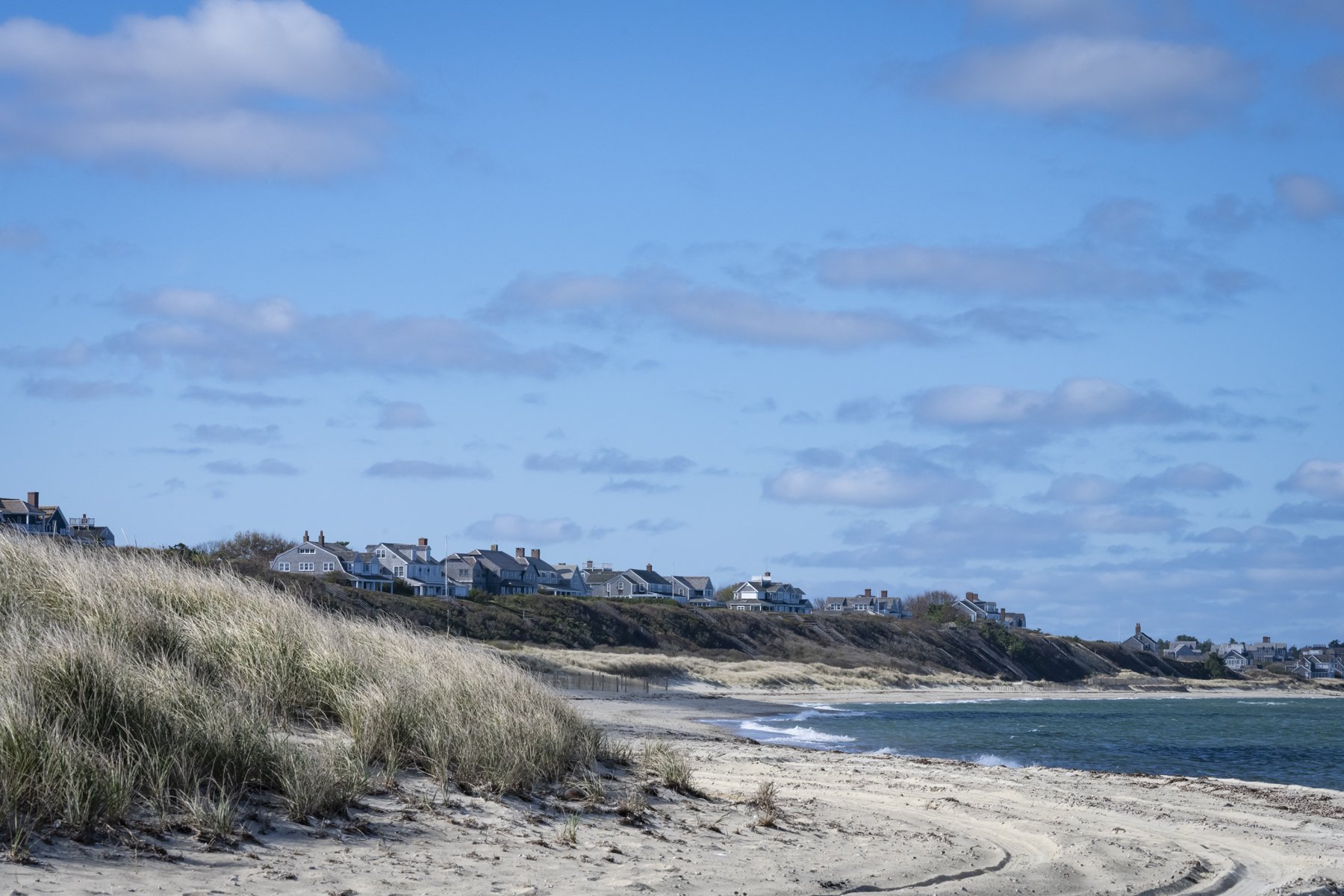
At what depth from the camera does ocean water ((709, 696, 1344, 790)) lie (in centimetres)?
2762

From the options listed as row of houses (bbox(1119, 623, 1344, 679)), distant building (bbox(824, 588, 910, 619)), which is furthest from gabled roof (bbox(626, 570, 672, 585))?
row of houses (bbox(1119, 623, 1344, 679))

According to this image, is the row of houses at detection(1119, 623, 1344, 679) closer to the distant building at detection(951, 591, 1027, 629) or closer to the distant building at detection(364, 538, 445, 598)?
the distant building at detection(951, 591, 1027, 629)

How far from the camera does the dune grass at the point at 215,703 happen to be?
26.9 feet

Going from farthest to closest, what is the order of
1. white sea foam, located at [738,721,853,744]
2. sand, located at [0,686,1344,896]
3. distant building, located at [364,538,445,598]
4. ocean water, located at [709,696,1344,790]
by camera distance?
distant building, located at [364,538,445,598]
white sea foam, located at [738,721,853,744]
ocean water, located at [709,696,1344,790]
sand, located at [0,686,1344,896]

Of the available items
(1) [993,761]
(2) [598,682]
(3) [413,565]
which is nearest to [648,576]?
(3) [413,565]

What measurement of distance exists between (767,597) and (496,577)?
140ft

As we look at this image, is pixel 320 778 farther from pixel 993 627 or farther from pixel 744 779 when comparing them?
pixel 993 627

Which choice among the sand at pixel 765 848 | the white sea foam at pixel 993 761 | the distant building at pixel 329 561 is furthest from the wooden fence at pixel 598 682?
the distant building at pixel 329 561

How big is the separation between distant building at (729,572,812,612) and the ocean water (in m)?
86.3

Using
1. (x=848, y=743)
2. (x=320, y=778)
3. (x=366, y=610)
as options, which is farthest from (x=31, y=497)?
(x=320, y=778)

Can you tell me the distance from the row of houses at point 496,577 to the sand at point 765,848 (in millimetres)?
67227

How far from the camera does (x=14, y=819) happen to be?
7.40 m

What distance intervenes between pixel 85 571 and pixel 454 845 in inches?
247

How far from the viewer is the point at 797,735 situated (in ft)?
110
